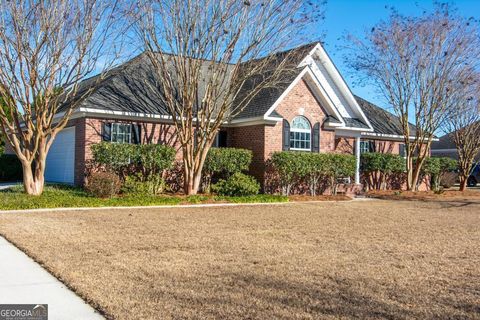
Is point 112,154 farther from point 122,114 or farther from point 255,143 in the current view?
point 255,143

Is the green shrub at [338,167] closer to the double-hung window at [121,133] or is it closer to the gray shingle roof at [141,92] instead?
the gray shingle roof at [141,92]

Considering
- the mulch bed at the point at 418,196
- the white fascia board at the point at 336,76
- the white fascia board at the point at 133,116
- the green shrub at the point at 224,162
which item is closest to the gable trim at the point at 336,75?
the white fascia board at the point at 336,76

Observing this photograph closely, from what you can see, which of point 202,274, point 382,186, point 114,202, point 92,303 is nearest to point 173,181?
point 114,202

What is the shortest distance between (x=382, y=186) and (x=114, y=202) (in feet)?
48.9

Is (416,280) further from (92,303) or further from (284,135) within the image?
(284,135)

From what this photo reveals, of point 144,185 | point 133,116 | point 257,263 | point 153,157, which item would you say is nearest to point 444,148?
point 133,116

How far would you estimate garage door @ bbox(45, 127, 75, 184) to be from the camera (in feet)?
64.2

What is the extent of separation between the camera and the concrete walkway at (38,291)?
4738 millimetres

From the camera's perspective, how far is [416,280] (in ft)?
20.3

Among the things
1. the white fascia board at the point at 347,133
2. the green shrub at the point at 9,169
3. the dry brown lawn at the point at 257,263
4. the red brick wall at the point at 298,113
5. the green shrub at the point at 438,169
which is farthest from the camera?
the green shrub at the point at 438,169

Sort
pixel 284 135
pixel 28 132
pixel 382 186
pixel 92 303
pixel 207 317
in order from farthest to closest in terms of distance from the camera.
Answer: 1. pixel 382 186
2. pixel 284 135
3. pixel 28 132
4. pixel 92 303
5. pixel 207 317

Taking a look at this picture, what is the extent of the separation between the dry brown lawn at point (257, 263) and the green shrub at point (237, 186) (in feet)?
17.9

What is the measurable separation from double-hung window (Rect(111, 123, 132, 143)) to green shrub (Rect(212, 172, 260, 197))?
12.5ft

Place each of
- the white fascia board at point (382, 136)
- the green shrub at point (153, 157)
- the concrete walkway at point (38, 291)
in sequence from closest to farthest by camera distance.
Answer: the concrete walkway at point (38, 291) < the green shrub at point (153, 157) < the white fascia board at point (382, 136)
